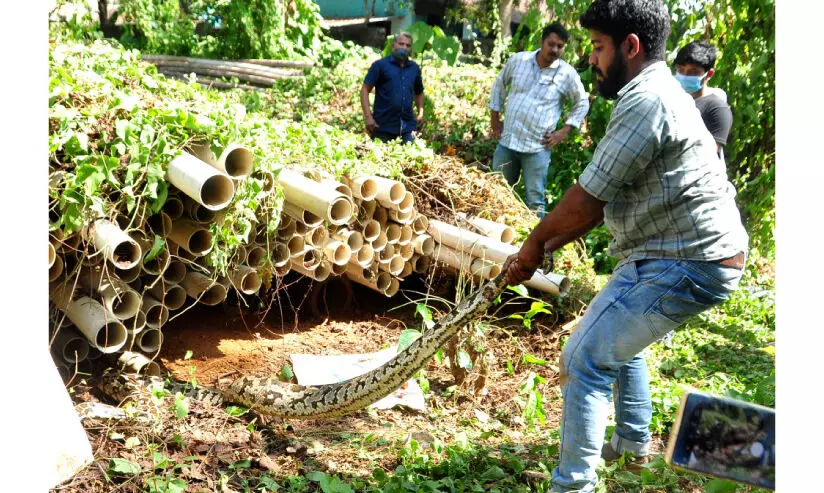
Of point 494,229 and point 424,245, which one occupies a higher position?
point 494,229

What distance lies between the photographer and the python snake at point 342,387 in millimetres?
3932

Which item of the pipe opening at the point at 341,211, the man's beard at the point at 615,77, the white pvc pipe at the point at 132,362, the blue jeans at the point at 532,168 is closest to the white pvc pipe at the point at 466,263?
the pipe opening at the point at 341,211

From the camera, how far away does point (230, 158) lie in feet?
16.3

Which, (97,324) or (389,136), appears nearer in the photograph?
(97,324)

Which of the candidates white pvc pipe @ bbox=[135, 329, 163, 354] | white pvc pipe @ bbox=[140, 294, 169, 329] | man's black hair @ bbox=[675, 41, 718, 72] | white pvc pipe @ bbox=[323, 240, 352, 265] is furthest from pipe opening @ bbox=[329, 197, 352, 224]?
A: man's black hair @ bbox=[675, 41, 718, 72]

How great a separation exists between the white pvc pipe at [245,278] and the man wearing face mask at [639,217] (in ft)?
8.59

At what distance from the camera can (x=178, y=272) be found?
526 cm

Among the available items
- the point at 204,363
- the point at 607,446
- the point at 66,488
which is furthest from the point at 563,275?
the point at 66,488

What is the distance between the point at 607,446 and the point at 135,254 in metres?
2.97

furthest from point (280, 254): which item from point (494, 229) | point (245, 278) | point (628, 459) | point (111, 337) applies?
point (628, 459)

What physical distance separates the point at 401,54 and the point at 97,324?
18.4ft

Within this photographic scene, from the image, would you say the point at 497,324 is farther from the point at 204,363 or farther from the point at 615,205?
the point at 615,205

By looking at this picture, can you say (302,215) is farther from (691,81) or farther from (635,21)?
(691,81)

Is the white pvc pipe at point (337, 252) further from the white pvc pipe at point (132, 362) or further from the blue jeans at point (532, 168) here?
the blue jeans at point (532, 168)
